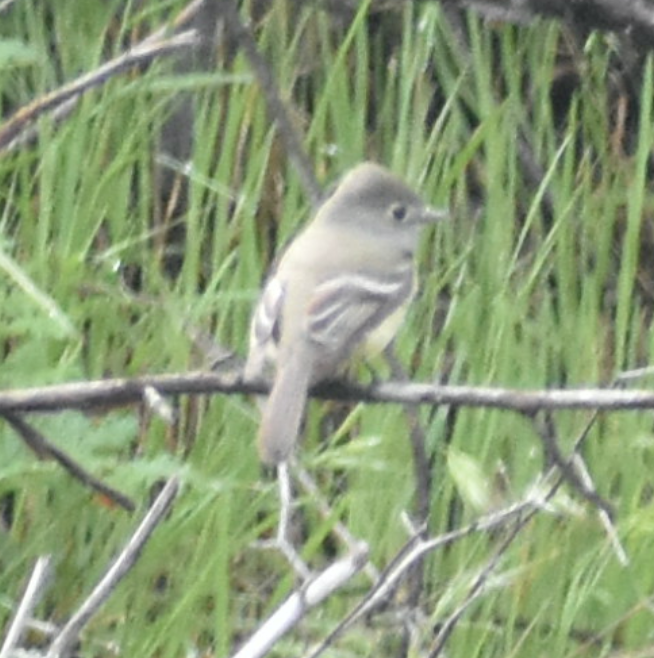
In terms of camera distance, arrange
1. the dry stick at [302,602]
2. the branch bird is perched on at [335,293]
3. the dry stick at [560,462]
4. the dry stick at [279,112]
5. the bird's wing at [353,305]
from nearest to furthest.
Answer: the dry stick at [302,602]
the dry stick at [560,462]
the dry stick at [279,112]
the branch bird is perched on at [335,293]
the bird's wing at [353,305]

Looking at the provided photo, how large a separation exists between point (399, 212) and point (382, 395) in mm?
970

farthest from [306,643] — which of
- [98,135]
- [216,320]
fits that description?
[98,135]

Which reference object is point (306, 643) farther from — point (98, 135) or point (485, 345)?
point (98, 135)

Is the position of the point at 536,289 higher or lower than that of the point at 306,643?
higher

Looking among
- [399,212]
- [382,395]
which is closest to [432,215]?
[399,212]

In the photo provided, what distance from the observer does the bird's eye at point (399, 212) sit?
2.86 meters

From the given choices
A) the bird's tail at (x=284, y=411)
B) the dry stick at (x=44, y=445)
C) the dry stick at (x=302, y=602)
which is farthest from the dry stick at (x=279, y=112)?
the dry stick at (x=302, y=602)

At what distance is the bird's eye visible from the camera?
9.39 ft

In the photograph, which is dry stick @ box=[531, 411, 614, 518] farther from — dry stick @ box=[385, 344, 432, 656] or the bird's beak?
the bird's beak

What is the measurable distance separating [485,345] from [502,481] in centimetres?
23

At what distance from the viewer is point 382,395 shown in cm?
194

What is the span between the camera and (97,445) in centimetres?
230

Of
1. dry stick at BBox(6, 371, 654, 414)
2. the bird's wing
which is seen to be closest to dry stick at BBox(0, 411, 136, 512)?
dry stick at BBox(6, 371, 654, 414)

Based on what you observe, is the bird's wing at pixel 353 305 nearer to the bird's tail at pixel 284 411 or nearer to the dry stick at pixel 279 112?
the bird's tail at pixel 284 411
